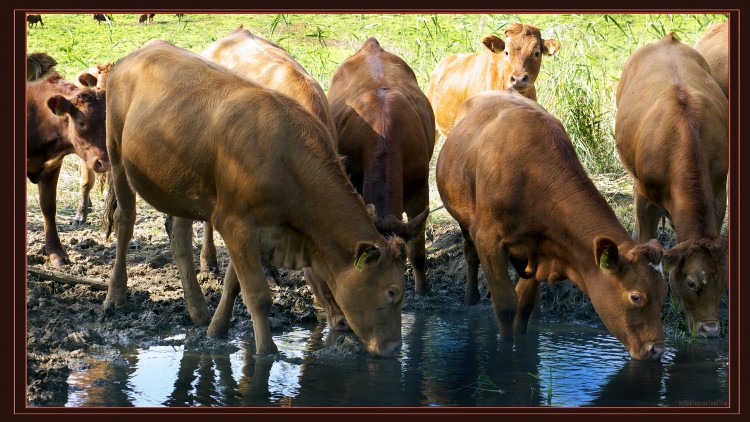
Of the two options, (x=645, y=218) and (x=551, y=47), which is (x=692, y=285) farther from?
(x=551, y=47)

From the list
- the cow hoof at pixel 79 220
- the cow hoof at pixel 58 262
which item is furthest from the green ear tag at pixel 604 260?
the cow hoof at pixel 79 220

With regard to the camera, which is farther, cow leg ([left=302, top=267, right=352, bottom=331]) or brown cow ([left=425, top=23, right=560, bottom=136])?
brown cow ([left=425, top=23, right=560, bottom=136])

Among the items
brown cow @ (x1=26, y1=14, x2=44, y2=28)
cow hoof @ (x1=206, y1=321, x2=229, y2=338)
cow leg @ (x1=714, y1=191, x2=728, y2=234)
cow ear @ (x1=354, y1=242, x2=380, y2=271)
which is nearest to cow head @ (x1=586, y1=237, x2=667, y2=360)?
cow ear @ (x1=354, y1=242, x2=380, y2=271)

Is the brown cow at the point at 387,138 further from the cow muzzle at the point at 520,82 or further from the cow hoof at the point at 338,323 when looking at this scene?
the cow muzzle at the point at 520,82

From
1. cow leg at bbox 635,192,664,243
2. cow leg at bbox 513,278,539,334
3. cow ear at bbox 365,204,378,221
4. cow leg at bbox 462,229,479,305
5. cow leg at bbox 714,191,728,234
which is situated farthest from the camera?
cow leg at bbox 462,229,479,305

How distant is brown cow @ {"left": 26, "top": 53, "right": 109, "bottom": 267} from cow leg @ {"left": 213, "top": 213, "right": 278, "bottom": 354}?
127 inches

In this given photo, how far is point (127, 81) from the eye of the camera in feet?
29.7

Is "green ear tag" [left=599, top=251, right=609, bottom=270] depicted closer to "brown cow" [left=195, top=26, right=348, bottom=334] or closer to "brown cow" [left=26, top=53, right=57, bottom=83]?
"brown cow" [left=195, top=26, right=348, bottom=334]

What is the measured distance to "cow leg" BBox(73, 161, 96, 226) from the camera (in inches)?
504

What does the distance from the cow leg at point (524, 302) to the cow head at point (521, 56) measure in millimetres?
3684

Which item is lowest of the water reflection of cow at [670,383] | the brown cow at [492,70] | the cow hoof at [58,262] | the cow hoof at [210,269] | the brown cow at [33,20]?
the water reflection of cow at [670,383]

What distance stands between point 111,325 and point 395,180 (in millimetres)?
2681

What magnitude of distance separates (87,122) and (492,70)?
5.06 m

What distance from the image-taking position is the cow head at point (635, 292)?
7.62 m
